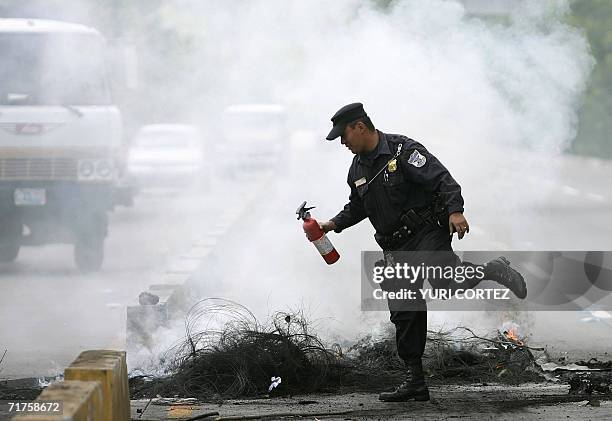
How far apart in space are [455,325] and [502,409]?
5.92 feet

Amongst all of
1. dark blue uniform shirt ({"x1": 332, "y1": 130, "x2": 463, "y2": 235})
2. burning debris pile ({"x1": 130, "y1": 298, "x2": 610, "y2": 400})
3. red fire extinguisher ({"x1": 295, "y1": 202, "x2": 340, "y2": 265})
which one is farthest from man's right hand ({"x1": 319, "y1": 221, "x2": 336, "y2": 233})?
burning debris pile ({"x1": 130, "y1": 298, "x2": 610, "y2": 400})

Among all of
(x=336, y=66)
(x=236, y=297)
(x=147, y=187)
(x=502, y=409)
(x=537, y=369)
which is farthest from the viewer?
(x=147, y=187)

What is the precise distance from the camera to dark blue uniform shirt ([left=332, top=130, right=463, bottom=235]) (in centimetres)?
621

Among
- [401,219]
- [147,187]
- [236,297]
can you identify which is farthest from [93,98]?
[147,187]

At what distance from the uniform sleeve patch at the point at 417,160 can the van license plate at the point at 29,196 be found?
23.0 feet

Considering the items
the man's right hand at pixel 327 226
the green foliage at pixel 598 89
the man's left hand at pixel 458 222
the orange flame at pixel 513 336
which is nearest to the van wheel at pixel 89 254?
the orange flame at pixel 513 336

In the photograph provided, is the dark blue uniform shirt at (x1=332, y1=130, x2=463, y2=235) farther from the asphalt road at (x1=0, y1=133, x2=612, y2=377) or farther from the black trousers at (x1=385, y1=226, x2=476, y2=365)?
the asphalt road at (x1=0, y1=133, x2=612, y2=377)

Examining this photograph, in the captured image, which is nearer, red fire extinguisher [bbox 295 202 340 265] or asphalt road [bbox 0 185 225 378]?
red fire extinguisher [bbox 295 202 340 265]

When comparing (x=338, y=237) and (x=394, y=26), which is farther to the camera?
(x=338, y=237)

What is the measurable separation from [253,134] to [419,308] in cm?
1699

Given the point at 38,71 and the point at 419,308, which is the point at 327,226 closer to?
the point at 419,308

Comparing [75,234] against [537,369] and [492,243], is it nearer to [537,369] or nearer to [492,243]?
[492,243]

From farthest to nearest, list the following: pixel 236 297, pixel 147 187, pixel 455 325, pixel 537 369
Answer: pixel 147 187, pixel 236 297, pixel 455 325, pixel 537 369

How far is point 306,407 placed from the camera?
616 centimetres
